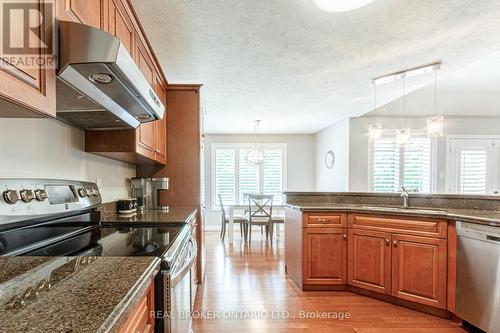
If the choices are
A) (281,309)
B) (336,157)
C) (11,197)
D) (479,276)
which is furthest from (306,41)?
(336,157)

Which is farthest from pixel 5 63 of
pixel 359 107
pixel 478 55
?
pixel 359 107

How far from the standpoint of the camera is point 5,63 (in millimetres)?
648

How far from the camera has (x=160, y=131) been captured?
2.44 m

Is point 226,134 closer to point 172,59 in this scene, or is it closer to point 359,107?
point 359,107

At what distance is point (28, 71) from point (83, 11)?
1.60 feet

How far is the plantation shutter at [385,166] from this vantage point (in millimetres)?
4734

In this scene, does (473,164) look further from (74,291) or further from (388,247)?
(74,291)

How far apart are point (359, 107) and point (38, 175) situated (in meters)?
3.99

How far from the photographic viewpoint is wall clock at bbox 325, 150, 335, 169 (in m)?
5.34

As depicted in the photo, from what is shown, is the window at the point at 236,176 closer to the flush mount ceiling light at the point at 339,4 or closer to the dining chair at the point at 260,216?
the dining chair at the point at 260,216

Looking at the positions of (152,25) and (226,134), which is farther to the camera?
(226,134)

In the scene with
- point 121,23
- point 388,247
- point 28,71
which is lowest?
point 388,247

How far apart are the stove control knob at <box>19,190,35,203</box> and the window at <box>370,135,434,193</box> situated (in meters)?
4.80

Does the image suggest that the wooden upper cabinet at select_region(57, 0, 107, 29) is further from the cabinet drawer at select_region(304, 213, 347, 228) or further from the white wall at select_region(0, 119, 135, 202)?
the cabinet drawer at select_region(304, 213, 347, 228)
